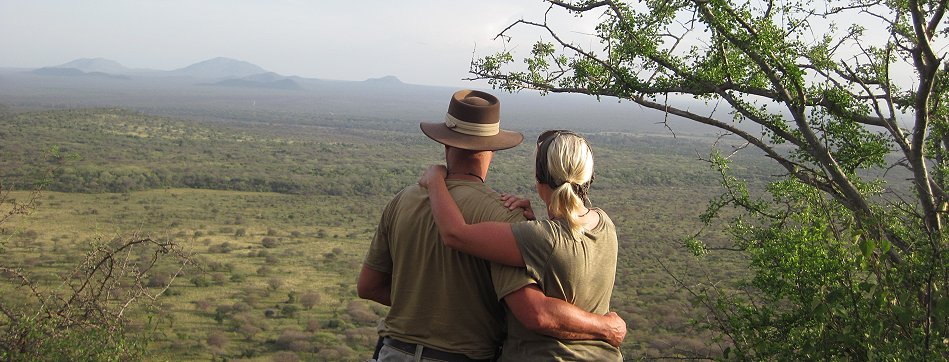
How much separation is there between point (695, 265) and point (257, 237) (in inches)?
774

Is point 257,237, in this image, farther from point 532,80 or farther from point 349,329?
point 532,80

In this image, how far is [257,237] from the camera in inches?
1334

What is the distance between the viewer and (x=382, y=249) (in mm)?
2170

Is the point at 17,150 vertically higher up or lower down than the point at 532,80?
lower down

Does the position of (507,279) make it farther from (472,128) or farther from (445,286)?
(472,128)

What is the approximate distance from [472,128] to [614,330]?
2.19 ft

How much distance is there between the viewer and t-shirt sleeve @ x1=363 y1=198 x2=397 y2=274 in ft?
6.96

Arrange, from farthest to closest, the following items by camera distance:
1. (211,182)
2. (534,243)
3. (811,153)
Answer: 1. (211,182)
2. (811,153)
3. (534,243)

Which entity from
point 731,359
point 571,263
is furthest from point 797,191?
point 571,263

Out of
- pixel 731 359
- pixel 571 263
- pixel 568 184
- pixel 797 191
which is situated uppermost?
pixel 568 184

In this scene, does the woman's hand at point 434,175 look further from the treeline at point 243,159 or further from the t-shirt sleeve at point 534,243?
the treeline at point 243,159

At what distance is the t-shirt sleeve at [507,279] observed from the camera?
1.79 metres

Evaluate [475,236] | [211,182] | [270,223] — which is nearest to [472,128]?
[475,236]

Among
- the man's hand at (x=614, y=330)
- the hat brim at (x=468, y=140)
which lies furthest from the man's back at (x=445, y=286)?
the man's hand at (x=614, y=330)
